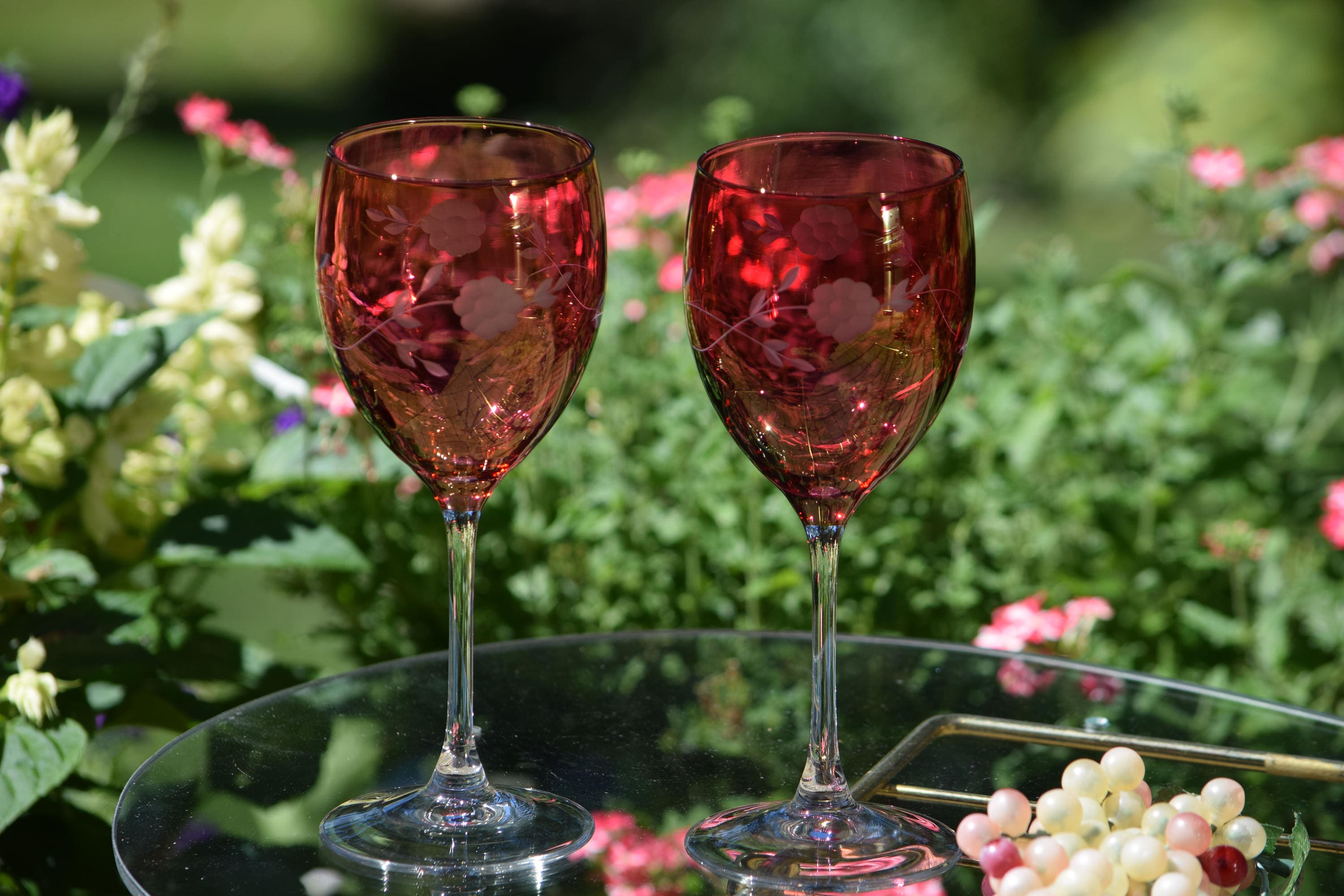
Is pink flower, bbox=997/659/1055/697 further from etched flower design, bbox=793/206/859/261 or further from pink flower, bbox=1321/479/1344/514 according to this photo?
pink flower, bbox=1321/479/1344/514

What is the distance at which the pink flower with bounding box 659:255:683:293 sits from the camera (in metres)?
2.10

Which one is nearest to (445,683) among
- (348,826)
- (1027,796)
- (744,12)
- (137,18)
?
(348,826)

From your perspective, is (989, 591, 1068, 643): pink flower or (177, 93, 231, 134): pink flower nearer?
(989, 591, 1068, 643): pink flower

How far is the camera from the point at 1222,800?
79cm

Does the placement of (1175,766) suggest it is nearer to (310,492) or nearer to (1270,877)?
(1270,877)

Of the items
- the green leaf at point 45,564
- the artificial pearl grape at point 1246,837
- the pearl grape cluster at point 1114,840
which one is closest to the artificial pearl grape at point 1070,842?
the pearl grape cluster at point 1114,840

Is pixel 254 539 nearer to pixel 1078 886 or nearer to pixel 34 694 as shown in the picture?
pixel 34 694

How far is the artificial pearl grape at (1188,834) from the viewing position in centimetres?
74

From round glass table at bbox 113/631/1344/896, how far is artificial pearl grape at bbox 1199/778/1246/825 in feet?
0.22

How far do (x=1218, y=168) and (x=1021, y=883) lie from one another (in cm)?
164

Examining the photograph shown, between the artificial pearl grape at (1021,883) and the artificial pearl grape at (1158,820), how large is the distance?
0.08 metres

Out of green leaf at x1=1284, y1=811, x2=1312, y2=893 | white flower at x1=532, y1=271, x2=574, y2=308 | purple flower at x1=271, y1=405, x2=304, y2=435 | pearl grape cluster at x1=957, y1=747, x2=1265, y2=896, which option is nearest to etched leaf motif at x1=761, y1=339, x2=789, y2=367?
white flower at x1=532, y1=271, x2=574, y2=308

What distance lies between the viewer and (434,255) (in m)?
0.72

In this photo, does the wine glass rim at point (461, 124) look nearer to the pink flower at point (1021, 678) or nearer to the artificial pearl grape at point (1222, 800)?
the artificial pearl grape at point (1222, 800)
